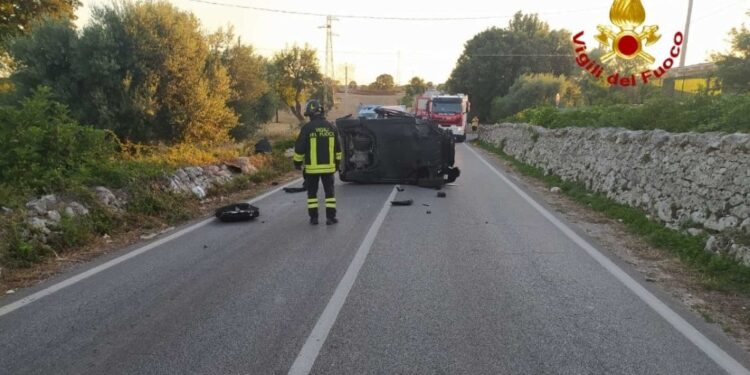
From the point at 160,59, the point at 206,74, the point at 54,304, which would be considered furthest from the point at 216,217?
the point at 206,74

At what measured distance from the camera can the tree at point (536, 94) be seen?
41031 mm

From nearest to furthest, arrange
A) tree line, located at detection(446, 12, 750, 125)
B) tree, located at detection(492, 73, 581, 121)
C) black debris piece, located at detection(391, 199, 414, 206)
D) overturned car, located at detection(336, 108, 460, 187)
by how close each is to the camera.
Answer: black debris piece, located at detection(391, 199, 414, 206)
overturned car, located at detection(336, 108, 460, 187)
tree, located at detection(492, 73, 581, 121)
tree line, located at detection(446, 12, 750, 125)

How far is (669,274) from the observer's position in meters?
5.91

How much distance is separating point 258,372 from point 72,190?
228 inches

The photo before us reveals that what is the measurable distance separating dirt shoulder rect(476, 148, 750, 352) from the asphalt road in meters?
0.20

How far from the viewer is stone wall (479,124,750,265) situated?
633cm

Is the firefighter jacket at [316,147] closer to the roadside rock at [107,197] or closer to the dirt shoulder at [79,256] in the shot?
the dirt shoulder at [79,256]

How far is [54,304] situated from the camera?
187 inches

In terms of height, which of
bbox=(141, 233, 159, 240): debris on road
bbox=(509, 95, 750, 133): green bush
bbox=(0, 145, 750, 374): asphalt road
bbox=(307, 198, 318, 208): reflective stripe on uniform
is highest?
bbox=(509, 95, 750, 133): green bush

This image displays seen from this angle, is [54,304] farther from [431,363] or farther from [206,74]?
[206,74]

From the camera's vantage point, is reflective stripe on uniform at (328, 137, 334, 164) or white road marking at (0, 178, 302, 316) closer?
white road marking at (0, 178, 302, 316)

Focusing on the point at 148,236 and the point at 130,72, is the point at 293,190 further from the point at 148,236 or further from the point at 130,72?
the point at 130,72

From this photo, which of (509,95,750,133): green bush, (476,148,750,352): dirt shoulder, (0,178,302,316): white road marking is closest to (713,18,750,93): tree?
(509,95,750,133): green bush

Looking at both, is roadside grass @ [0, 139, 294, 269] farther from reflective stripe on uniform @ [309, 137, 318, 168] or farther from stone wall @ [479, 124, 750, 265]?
stone wall @ [479, 124, 750, 265]
